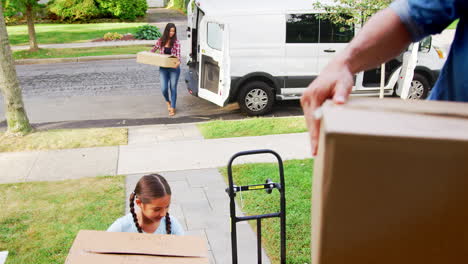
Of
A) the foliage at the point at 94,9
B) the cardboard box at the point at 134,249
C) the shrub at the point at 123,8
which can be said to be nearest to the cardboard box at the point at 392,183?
the cardboard box at the point at 134,249

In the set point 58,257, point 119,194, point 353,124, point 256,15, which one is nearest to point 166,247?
point 353,124

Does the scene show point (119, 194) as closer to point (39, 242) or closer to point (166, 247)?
point (39, 242)

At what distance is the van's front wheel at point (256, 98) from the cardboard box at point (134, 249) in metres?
7.89

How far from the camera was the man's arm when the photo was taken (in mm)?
1100

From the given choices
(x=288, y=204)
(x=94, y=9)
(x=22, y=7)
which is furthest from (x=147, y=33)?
(x=288, y=204)

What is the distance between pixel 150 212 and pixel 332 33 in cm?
785

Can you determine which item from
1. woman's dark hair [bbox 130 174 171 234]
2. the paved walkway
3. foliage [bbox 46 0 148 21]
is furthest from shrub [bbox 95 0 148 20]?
woman's dark hair [bbox 130 174 171 234]

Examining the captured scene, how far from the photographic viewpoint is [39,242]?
504cm

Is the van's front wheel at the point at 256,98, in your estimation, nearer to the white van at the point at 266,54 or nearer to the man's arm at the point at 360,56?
the white van at the point at 266,54

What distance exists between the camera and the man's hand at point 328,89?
1060 millimetres

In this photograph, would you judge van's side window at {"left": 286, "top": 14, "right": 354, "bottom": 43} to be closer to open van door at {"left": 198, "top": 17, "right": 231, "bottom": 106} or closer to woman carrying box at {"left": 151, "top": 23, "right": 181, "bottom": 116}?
open van door at {"left": 198, "top": 17, "right": 231, "bottom": 106}

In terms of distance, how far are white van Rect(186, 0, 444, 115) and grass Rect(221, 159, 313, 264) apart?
3155 mm

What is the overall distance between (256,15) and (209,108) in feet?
8.28

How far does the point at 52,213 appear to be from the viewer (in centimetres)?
572
